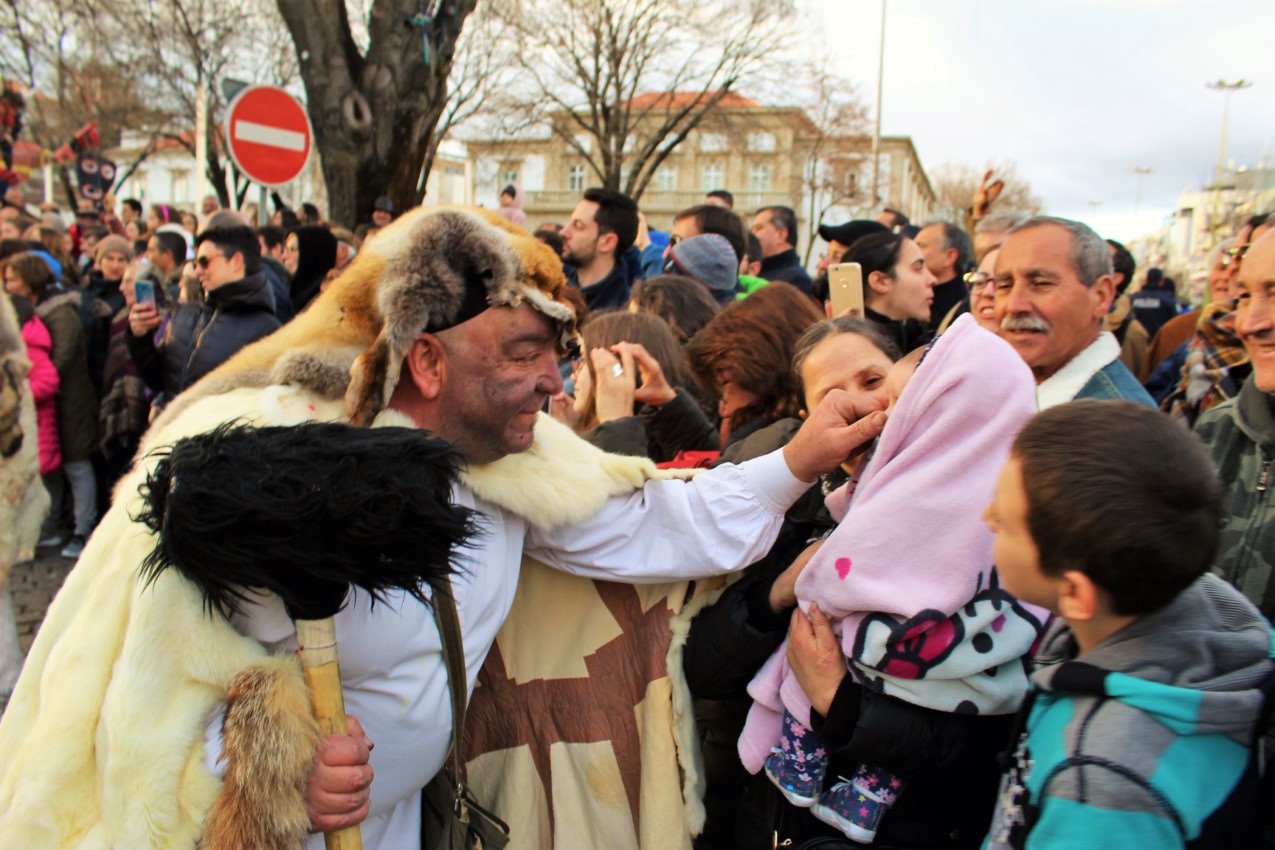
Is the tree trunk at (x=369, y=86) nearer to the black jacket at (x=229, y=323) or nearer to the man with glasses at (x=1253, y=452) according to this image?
the black jacket at (x=229, y=323)

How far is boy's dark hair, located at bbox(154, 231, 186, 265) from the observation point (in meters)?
7.68

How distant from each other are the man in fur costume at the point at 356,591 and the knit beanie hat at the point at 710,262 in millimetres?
2873

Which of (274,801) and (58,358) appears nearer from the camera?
(274,801)

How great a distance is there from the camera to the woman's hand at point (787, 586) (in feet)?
6.66

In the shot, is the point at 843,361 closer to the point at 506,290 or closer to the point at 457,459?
the point at 506,290

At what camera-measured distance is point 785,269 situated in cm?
630

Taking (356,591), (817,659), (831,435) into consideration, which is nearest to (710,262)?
(831,435)

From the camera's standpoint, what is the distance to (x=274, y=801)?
1.46 meters

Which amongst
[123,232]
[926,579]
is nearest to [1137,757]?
[926,579]

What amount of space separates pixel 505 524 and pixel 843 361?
89 cm

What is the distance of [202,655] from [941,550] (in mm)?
1295

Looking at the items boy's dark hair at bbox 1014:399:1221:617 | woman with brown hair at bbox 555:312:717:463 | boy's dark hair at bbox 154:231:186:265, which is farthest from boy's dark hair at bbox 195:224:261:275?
boy's dark hair at bbox 1014:399:1221:617

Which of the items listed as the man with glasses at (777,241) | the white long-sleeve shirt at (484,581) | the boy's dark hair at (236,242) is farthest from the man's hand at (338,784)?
the man with glasses at (777,241)

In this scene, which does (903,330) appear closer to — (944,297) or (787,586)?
(944,297)
